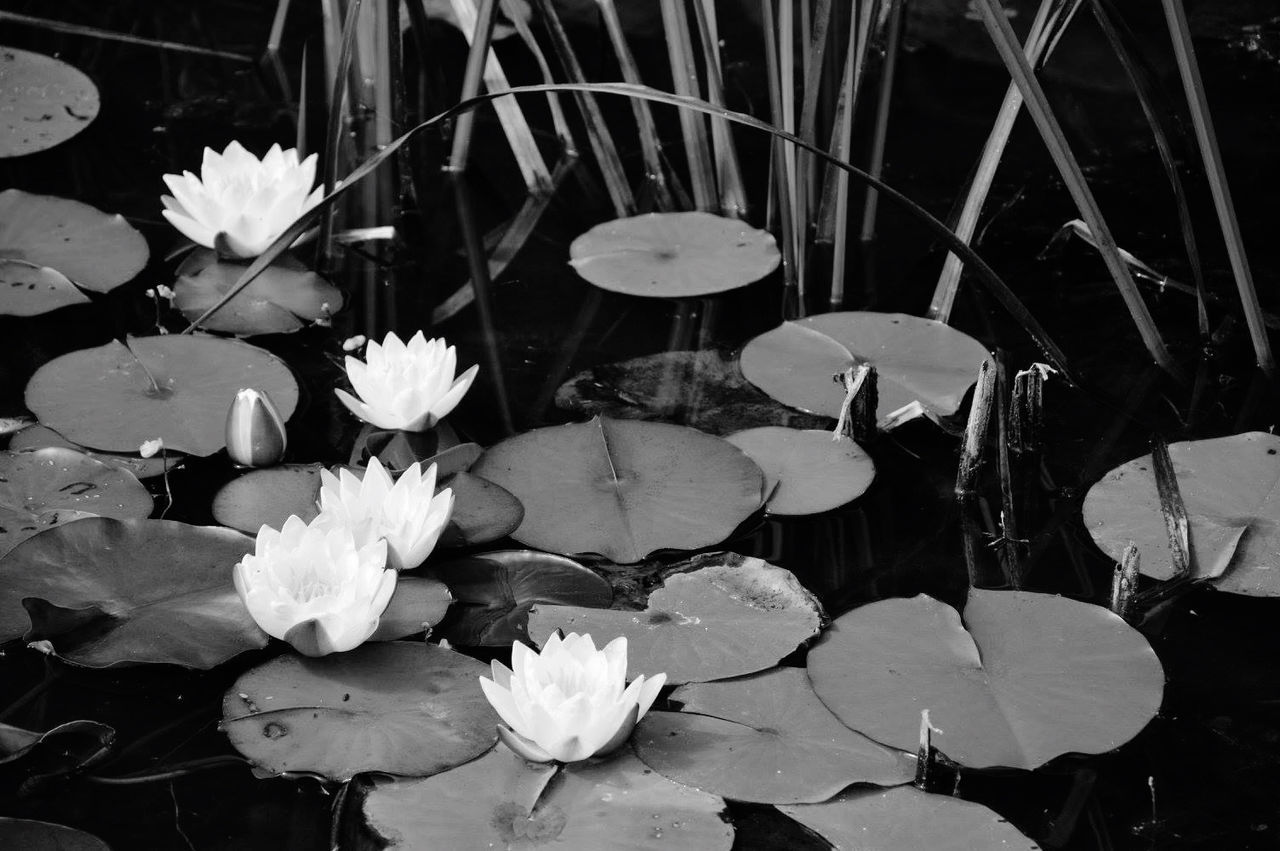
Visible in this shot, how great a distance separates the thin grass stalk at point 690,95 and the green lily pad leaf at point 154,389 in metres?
1.41

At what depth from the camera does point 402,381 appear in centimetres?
254

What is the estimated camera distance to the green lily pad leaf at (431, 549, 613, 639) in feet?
7.09

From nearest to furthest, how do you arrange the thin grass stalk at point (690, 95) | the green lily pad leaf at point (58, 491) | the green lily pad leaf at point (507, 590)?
1. the green lily pad leaf at point (507, 590)
2. the green lily pad leaf at point (58, 491)
3. the thin grass stalk at point (690, 95)

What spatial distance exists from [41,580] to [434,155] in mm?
2453

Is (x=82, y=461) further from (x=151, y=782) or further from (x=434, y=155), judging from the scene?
(x=434, y=155)

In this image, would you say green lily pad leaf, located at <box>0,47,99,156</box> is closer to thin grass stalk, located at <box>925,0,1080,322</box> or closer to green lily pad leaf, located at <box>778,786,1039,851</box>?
thin grass stalk, located at <box>925,0,1080,322</box>

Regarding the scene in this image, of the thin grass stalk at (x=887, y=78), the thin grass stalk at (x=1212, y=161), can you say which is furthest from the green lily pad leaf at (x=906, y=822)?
the thin grass stalk at (x=887, y=78)

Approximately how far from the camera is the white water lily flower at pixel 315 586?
1.98m

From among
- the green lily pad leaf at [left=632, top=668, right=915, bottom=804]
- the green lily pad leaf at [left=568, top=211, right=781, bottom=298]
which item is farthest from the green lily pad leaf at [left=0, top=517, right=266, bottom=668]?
the green lily pad leaf at [left=568, top=211, right=781, bottom=298]

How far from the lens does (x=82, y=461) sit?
2432mm

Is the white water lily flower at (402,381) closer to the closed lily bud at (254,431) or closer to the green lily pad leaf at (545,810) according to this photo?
the closed lily bud at (254,431)

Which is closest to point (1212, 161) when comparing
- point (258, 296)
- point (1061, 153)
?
point (1061, 153)

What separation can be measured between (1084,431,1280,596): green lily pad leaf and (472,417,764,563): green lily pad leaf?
72 cm

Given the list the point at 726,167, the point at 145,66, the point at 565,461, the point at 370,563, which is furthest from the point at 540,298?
the point at 145,66
